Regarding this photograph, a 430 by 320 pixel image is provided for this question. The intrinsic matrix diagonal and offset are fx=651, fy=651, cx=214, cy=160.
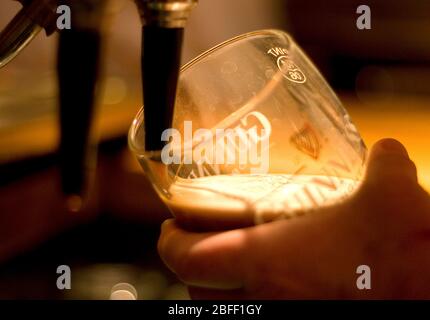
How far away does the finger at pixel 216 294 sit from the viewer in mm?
473

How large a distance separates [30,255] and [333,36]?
4.38 feet

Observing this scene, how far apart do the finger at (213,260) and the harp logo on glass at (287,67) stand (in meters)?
0.16

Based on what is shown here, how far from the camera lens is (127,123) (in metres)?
1.83

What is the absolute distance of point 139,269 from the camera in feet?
5.54

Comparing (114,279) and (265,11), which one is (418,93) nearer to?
(265,11)

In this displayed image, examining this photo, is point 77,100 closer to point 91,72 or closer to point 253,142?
point 91,72

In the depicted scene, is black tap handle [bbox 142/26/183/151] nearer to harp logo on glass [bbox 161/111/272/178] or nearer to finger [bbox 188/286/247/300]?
harp logo on glass [bbox 161/111/272/178]

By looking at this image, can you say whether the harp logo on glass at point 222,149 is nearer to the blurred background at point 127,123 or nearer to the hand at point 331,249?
the hand at point 331,249

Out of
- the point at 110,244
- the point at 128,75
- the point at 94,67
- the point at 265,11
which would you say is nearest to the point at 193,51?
the point at 128,75

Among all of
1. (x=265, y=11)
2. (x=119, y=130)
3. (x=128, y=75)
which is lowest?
(x=119, y=130)

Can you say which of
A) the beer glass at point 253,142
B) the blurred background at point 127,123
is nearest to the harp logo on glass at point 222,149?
the beer glass at point 253,142

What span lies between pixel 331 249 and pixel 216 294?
0.09 metres

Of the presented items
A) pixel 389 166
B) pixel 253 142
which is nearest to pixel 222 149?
pixel 253 142

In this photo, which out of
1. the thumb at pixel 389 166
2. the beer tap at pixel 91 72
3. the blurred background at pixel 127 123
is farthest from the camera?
the blurred background at pixel 127 123
